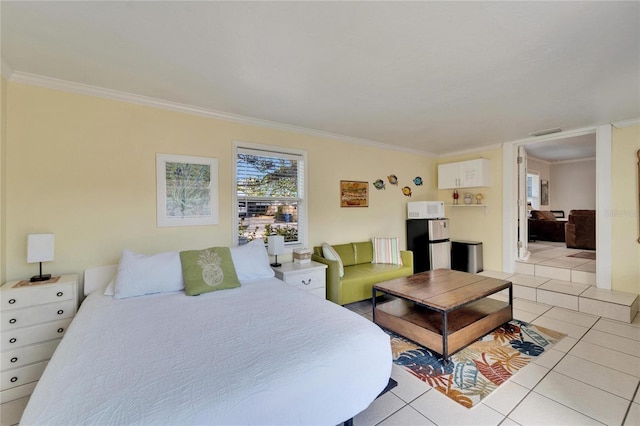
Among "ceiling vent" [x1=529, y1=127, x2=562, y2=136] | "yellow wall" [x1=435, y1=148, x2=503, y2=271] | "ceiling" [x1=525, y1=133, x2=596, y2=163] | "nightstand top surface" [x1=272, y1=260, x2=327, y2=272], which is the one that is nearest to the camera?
"nightstand top surface" [x1=272, y1=260, x2=327, y2=272]

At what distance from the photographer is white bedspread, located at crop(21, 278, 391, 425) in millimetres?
1055

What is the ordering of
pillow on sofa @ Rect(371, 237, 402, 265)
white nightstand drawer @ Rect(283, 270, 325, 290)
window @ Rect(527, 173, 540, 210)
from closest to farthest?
white nightstand drawer @ Rect(283, 270, 325, 290) < pillow on sofa @ Rect(371, 237, 402, 265) < window @ Rect(527, 173, 540, 210)

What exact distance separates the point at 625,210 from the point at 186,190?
563cm

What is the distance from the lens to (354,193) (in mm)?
4547

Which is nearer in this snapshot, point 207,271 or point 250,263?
point 207,271

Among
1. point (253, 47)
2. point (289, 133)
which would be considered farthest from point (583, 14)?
point (289, 133)

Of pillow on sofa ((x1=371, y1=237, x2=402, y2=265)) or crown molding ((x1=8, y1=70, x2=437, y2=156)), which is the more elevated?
crown molding ((x1=8, y1=70, x2=437, y2=156))

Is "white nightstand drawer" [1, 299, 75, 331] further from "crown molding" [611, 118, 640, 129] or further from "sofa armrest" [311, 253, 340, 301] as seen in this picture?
"crown molding" [611, 118, 640, 129]

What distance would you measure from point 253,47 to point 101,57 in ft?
3.92

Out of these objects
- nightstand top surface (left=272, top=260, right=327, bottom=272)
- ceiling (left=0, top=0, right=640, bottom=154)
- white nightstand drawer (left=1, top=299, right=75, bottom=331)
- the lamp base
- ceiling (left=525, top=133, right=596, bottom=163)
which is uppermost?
ceiling (left=525, top=133, right=596, bottom=163)

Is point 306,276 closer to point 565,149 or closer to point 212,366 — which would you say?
point 212,366

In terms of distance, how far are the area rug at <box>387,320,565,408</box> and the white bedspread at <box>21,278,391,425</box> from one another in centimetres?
85

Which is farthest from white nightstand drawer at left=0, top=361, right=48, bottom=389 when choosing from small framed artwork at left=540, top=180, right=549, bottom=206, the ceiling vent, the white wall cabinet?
small framed artwork at left=540, top=180, right=549, bottom=206

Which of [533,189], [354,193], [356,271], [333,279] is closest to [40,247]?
[333,279]
